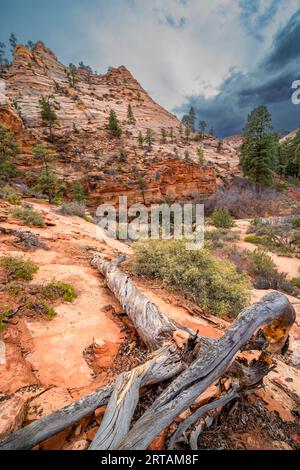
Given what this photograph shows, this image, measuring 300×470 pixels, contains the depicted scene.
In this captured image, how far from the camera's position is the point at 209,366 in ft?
5.98

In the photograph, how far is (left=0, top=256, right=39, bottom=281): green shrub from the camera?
3.90m

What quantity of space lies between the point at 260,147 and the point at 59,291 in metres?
31.5

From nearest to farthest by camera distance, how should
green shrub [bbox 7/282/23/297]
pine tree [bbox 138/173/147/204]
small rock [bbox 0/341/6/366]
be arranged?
small rock [bbox 0/341/6/366] < green shrub [bbox 7/282/23/297] < pine tree [bbox 138/173/147/204]

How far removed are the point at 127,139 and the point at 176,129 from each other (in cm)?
1909

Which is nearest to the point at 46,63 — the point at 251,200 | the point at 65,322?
the point at 251,200

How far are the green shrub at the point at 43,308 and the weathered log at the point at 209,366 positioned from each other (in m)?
2.22

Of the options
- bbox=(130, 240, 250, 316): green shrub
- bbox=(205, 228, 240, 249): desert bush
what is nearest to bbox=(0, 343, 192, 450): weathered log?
bbox=(130, 240, 250, 316): green shrub

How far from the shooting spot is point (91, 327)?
301 centimetres

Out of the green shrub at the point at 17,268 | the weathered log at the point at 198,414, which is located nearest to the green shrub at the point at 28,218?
the green shrub at the point at 17,268

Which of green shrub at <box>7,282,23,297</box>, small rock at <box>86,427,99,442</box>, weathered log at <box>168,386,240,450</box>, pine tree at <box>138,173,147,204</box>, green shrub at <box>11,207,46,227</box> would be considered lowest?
small rock at <box>86,427,99,442</box>

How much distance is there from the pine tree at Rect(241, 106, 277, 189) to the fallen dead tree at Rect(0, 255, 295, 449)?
97.7ft

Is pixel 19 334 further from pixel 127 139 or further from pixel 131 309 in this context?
pixel 127 139

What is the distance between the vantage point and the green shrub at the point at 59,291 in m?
3.56

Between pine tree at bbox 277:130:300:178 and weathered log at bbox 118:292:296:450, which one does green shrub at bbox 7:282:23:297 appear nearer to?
weathered log at bbox 118:292:296:450
